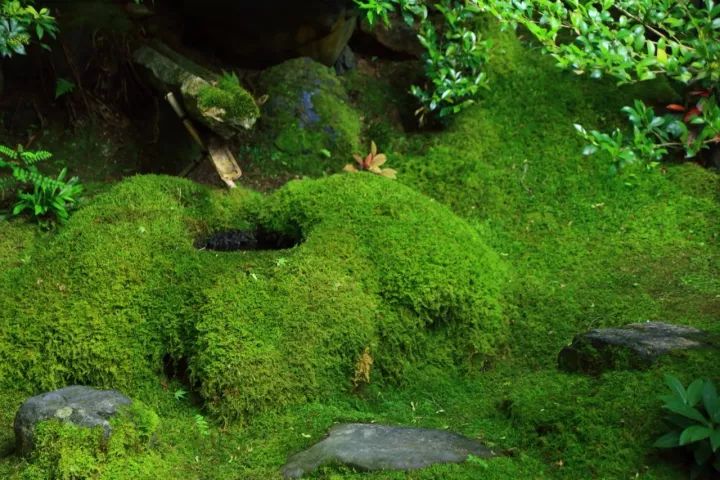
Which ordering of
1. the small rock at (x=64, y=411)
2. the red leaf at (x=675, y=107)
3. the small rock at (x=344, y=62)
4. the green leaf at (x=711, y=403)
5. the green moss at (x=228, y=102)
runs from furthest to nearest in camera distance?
the small rock at (x=344, y=62), the red leaf at (x=675, y=107), the green moss at (x=228, y=102), the small rock at (x=64, y=411), the green leaf at (x=711, y=403)

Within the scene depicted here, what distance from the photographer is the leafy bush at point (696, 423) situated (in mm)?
3488

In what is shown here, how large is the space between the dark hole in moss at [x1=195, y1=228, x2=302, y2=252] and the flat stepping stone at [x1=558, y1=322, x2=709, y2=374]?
7.63 feet

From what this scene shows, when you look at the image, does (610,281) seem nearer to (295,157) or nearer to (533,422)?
(533,422)

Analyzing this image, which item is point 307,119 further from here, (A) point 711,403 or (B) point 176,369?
(A) point 711,403

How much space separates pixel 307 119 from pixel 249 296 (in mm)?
2954

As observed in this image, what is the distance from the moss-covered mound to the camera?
15.8 feet

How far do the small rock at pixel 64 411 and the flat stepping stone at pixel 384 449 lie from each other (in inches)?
41.8

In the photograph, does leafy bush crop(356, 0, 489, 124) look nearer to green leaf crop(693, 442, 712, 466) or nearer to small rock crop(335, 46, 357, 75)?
small rock crop(335, 46, 357, 75)

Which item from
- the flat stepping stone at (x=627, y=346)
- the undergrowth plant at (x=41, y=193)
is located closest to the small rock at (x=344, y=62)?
the undergrowth plant at (x=41, y=193)

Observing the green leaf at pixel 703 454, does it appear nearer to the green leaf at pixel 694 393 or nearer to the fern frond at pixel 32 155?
the green leaf at pixel 694 393

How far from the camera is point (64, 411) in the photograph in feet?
13.1

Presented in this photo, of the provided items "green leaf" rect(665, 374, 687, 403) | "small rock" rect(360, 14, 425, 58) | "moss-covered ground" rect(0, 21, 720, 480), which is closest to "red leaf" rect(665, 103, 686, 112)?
"moss-covered ground" rect(0, 21, 720, 480)

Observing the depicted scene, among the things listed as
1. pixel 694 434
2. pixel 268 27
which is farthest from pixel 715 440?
pixel 268 27

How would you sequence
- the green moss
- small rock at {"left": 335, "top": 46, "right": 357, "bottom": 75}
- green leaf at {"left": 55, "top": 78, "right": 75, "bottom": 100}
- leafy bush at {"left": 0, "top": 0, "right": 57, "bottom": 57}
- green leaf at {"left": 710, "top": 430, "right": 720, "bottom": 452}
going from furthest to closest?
small rock at {"left": 335, "top": 46, "right": 357, "bottom": 75}
green leaf at {"left": 55, "top": 78, "right": 75, "bottom": 100}
the green moss
leafy bush at {"left": 0, "top": 0, "right": 57, "bottom": 57}
green leaf at {"left": 710, "top": 430, "right": 720, "bottom": 452}
